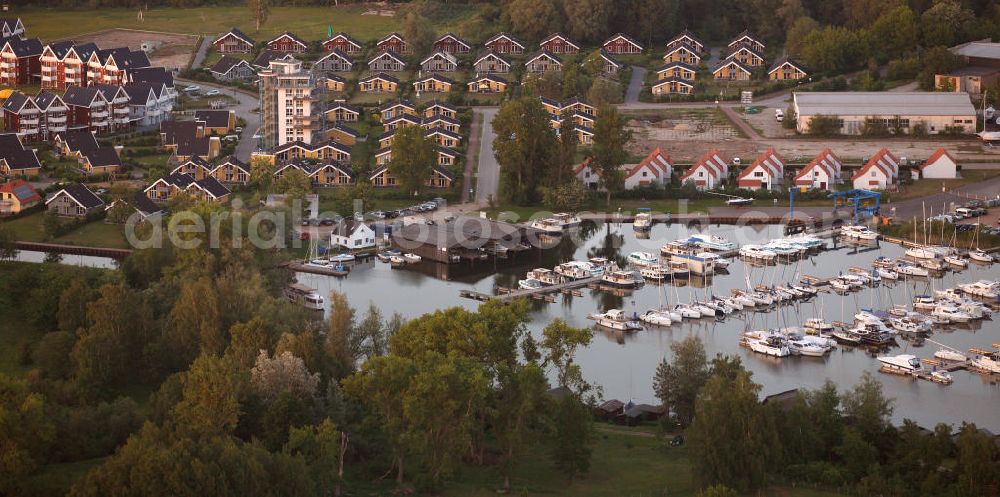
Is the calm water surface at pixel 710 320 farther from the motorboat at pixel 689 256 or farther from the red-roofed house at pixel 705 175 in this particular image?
the red-roofed house at pixel 705 175

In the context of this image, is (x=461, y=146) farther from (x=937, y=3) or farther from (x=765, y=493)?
(x=765, y=493)

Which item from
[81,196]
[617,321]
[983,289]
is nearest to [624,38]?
[81,196]

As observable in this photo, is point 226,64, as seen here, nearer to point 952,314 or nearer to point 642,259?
point 642,259

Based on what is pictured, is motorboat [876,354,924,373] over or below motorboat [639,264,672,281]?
below

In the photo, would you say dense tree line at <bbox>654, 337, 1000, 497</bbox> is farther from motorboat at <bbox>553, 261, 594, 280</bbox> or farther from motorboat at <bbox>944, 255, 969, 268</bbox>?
motorboat at <bbox>944, 255, 969, 268</bbox>

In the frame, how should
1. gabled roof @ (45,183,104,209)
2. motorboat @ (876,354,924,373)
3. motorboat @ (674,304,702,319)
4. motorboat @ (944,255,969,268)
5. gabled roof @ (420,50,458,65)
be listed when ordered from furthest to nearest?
gabled roof @ (420,50,458,65), gabled roof @ (45,183,104,209), motorboat @ (944,255,969,268), motorboat @ (674,304,702,319), motorboat @ (876,354,924,373)

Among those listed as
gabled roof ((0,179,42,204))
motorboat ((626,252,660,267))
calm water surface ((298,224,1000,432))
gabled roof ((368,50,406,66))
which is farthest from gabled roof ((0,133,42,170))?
motorboat ((626,252,660,267))

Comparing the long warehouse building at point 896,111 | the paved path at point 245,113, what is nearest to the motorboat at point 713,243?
the long warehouse building at point 896,111

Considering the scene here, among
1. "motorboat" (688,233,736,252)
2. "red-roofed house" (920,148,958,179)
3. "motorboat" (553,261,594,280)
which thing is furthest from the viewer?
"red-roofed house" (920,148,958,179)
